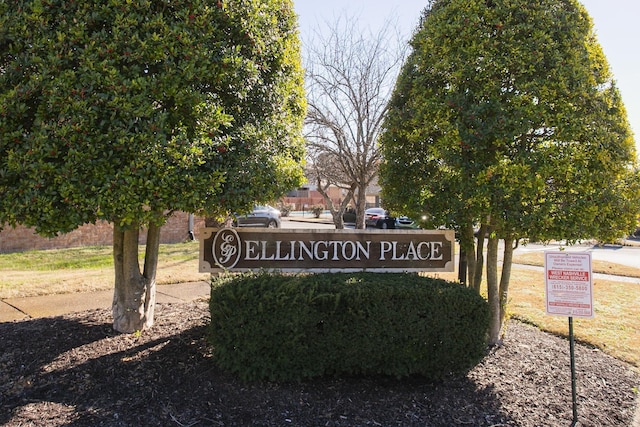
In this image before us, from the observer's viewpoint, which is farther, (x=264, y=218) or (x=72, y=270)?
(x=264, y=218)

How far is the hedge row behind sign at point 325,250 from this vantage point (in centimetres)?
421

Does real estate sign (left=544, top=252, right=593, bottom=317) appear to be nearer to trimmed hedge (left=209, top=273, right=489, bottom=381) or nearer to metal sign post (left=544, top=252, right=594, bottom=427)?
metal sign post (left=544, top=252, right=594, bottom=427)

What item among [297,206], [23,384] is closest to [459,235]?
[23,384]

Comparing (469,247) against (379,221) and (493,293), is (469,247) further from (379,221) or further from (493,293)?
(379,221)

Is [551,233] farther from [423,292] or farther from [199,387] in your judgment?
[199,387]

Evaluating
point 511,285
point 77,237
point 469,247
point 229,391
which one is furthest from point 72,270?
point 511,285

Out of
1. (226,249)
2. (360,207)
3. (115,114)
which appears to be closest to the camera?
(115,114)

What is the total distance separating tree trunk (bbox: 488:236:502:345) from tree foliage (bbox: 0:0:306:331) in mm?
2488

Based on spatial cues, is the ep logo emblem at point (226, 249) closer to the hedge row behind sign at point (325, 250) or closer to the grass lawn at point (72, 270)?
the hedge row behind sign at point (325, 250)

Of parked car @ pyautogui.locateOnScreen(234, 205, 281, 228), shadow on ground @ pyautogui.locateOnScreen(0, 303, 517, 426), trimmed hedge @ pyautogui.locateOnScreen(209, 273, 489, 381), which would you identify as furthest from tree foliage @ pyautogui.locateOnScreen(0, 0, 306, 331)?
parked car @ pyautogui.locateOnScreen(234, 205, 281, 228)

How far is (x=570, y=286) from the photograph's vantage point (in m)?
3.53

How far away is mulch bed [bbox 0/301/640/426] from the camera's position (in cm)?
317

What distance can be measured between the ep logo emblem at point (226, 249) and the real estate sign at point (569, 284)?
265 cm

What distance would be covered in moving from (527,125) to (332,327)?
2433 mm
